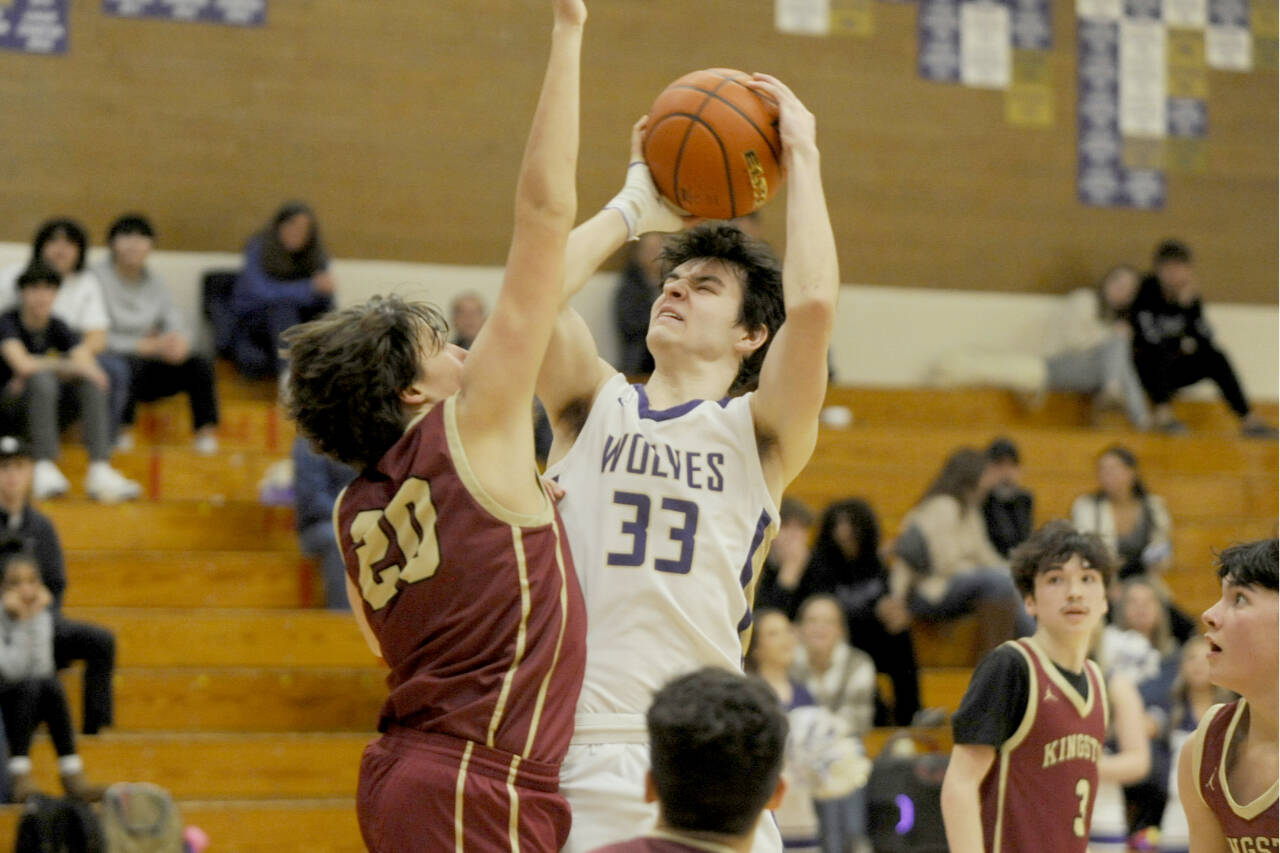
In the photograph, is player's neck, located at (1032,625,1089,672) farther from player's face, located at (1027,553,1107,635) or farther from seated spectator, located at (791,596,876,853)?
seated spectator, located at (791,596,876,853)

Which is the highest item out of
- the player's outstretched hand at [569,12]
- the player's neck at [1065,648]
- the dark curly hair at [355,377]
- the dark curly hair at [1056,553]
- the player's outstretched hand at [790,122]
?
the player's outstretched hand at [569,12]

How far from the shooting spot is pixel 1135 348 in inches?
440

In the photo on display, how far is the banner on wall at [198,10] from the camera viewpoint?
1007cm

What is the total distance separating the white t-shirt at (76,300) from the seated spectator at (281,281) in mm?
861

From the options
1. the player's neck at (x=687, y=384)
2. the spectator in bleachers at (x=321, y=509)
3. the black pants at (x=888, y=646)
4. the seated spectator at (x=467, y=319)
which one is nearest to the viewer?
the player's neck at (x=687, y=384)

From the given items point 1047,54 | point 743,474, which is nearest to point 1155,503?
point 1047,54

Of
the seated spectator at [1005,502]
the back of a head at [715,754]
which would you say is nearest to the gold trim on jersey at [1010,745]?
the back of a head at [715,754]

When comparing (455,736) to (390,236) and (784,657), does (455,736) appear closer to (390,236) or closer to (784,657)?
(784,657)

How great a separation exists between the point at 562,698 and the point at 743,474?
0.64m

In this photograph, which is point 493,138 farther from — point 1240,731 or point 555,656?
point 555,656

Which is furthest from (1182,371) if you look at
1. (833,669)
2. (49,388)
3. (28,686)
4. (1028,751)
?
(1028,751)

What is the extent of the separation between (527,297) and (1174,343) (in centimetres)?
915

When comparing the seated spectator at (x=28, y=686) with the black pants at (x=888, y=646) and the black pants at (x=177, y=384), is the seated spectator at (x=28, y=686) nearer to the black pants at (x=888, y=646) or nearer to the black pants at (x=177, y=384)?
the black pants at (x=177, y=384)

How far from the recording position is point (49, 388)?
26.5ft
